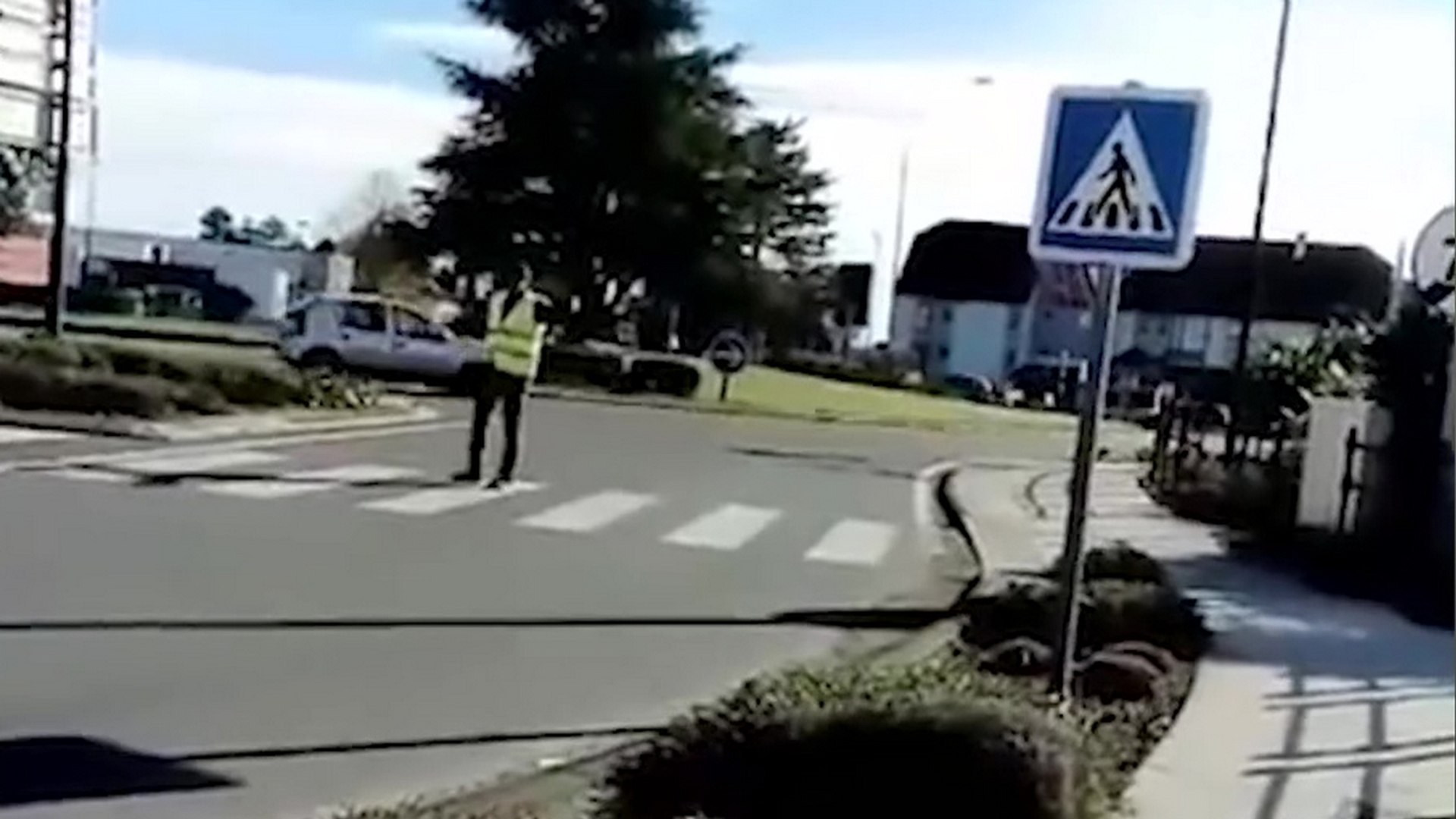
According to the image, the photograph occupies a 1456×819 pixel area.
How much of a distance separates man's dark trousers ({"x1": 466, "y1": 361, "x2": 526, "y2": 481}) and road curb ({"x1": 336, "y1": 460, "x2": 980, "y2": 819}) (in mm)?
2542

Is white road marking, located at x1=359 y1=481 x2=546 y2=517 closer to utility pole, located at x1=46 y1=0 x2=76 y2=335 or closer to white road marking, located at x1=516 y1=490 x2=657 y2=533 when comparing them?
white road marking, located at x1=516 y1=490 x2=657 y2=533

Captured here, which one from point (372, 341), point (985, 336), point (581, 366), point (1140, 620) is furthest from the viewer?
point (372, 341)

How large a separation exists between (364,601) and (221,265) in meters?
5.61

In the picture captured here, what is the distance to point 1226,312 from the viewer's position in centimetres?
931

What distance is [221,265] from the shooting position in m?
15.1

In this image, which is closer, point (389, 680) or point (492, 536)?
point (389, 680)

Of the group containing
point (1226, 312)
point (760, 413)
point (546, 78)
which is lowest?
point (760, 413)

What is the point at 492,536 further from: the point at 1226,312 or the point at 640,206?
the point at 1226,312

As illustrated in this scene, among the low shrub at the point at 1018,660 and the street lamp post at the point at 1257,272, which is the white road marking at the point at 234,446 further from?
the low shrub at the point at 1018,660

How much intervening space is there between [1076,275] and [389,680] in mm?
2648

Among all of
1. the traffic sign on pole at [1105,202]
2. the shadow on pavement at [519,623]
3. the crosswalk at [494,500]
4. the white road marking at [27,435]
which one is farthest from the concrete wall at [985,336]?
the white road marking at [27,435]

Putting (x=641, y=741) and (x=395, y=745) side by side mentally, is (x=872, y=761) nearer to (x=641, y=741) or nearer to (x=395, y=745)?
Answer: (x=641, y=741)

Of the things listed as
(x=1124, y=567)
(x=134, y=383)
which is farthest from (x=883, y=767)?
(x=134, y=383)

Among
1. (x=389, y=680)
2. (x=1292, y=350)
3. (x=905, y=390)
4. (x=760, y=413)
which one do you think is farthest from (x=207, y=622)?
(x=760, y=413)
